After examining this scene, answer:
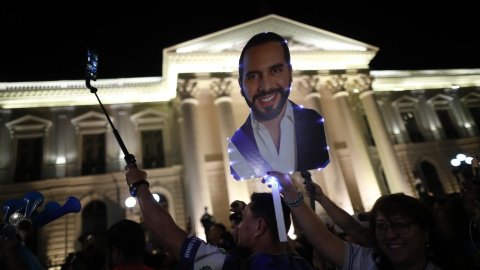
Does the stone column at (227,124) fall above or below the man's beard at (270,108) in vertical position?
above

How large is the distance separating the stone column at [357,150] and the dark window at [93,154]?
14559 millimetres

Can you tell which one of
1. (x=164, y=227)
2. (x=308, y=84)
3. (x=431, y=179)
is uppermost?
(x=308, y=84)

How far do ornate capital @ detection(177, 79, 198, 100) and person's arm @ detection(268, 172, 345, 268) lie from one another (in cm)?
1566

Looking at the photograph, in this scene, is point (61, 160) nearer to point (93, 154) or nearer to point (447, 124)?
point (93, 154)

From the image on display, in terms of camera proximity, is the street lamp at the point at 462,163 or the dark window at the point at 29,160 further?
the dark window at the point at 29,160

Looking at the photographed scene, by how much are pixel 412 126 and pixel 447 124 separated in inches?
123

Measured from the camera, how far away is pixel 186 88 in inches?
688

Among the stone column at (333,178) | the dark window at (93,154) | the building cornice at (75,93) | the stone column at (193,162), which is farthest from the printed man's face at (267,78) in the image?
the building cornice at (75,93)

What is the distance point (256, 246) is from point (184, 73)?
1641 cm

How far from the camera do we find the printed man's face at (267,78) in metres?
2.94

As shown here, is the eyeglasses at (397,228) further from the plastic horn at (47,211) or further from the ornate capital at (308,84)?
the ornate capital at (308,84)

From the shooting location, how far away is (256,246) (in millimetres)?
2252

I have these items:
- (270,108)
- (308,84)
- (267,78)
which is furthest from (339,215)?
(308,84)

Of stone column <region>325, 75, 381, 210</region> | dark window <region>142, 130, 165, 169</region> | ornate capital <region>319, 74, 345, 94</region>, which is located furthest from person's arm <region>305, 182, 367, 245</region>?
ornate capital <region>319, 74, 345, 94</region>
